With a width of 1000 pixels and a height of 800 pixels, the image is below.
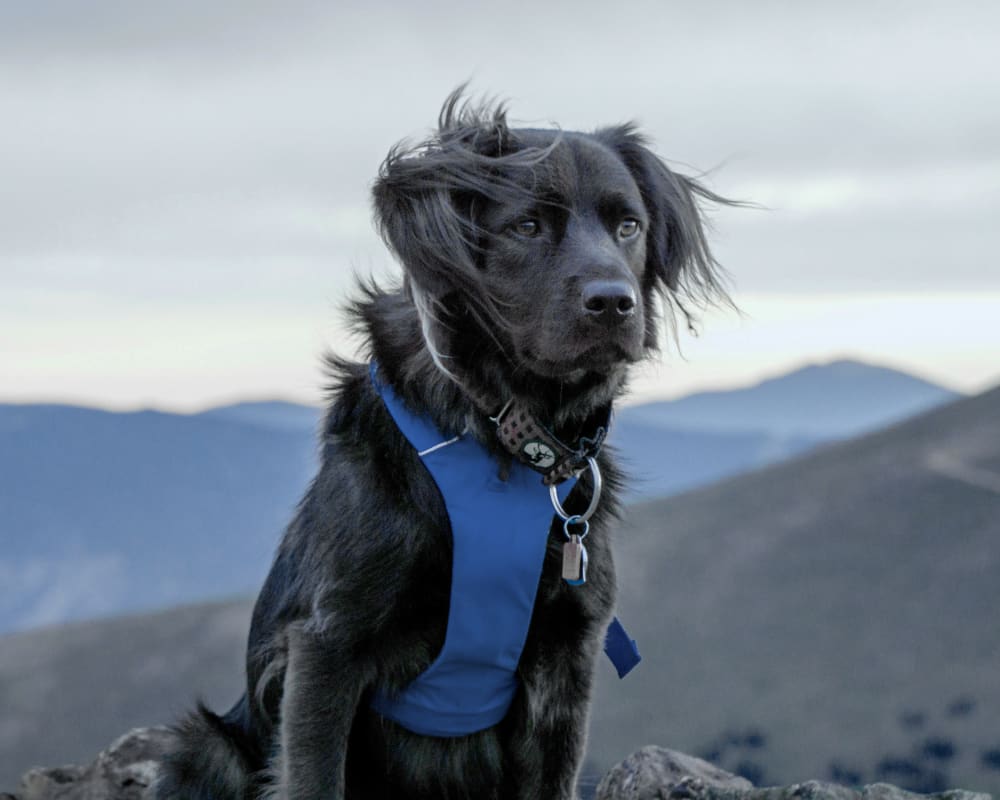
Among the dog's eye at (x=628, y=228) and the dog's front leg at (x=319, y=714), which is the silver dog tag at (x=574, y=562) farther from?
the dog's eye at (x=628, y=228)

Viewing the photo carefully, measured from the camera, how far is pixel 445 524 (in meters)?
4.40

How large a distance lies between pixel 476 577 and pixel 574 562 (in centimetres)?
35

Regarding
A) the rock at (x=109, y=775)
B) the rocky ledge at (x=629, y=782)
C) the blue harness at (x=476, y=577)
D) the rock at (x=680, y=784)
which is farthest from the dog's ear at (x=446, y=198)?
the rock at (x=109, y=775)

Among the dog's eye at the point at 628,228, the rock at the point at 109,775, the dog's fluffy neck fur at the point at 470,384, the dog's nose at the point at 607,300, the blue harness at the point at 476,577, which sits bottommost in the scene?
the rock at the point at 109,775

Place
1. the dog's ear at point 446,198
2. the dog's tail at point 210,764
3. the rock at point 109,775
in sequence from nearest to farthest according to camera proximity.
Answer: the dog's ear at point 446,198, the dog's tail at point 210,764, the rock at point 109,775

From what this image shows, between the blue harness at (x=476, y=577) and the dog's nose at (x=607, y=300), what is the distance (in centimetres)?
67

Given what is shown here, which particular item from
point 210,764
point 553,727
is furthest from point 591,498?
point 210,764

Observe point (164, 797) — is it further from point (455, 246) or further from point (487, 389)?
point (455, 246)

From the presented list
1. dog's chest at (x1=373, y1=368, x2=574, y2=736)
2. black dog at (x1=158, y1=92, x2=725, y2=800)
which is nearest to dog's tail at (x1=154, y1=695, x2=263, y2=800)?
black dog at (x1=158, y1=92, x2=725, y2=800)

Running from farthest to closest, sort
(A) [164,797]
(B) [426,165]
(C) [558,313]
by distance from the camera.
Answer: (A) [164,797], (B) [426,165], (C) [558,313]

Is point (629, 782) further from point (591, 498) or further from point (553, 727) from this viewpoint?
point (591, 498)

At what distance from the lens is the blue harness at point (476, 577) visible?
4.34 meters

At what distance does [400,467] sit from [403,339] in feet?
1.54

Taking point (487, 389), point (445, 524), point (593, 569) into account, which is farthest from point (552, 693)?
point (487, 389)
